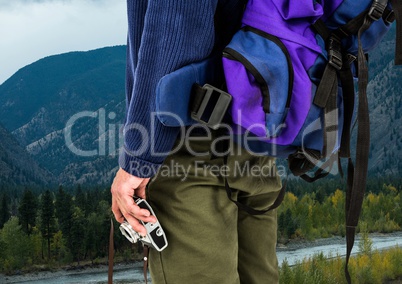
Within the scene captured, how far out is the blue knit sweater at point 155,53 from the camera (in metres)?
1.05

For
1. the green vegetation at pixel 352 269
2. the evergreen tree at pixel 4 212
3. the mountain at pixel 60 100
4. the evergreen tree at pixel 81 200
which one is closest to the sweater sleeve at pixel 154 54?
the green vegetation at pixel 352 269

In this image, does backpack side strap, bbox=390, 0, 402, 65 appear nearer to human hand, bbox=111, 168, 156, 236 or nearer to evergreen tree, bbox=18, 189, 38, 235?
human hand, bbox=111, 168, 156, 236

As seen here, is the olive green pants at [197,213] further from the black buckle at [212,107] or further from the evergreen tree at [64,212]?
the evergreen tree at [64,212]

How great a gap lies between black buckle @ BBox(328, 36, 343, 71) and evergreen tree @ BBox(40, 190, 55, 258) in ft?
13.1

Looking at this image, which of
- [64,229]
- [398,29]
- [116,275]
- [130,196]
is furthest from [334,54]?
[64,229]

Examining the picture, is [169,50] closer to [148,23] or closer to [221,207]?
[148,23]

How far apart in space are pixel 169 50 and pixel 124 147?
9.5 inches

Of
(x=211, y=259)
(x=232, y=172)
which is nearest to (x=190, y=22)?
(x=232, y=172)

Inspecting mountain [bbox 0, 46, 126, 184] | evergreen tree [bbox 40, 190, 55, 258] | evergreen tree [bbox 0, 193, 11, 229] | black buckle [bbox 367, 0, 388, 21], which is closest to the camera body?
black buckle [bbox 367, 0, 388, 21]

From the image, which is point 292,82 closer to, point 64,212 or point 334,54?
point 334,54

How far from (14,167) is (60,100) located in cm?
5577

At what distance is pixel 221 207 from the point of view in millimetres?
1188

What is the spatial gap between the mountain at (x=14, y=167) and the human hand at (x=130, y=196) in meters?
15.2

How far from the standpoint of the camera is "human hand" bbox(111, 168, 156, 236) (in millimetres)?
1127
